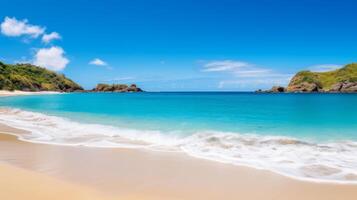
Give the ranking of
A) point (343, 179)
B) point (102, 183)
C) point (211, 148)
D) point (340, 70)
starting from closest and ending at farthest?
point (102, 183) → point (343, 179) → point (211, 148) → point (340, 70)

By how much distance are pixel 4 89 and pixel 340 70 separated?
186 m

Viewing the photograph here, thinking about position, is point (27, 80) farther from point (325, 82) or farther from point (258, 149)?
point (325, 82)

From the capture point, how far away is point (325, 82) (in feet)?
578

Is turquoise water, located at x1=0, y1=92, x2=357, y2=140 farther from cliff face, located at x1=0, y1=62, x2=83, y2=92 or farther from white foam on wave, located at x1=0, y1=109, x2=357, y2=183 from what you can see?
cliff face, located at x1=0, y1=62, x2=83, y2=92

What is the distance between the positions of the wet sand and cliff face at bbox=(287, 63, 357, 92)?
169 m

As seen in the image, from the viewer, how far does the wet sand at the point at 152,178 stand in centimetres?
564

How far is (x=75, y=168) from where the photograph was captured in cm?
757

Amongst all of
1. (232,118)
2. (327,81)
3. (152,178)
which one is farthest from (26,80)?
(327,81)

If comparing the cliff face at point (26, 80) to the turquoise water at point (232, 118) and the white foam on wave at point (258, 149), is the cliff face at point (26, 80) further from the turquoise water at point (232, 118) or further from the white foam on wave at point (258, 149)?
the white foam on wave at point (258, 149)

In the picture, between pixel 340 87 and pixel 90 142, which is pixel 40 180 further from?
pixel 340 87

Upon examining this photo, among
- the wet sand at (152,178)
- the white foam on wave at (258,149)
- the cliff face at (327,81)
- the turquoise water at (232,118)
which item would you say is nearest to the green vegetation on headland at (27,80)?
the turquoise water at (232,118)

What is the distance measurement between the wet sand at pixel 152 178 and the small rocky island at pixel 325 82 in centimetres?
16946

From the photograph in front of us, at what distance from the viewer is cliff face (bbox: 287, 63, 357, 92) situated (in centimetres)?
15662

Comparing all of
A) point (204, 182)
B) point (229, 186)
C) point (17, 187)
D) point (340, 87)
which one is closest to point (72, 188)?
point (17, 187)
